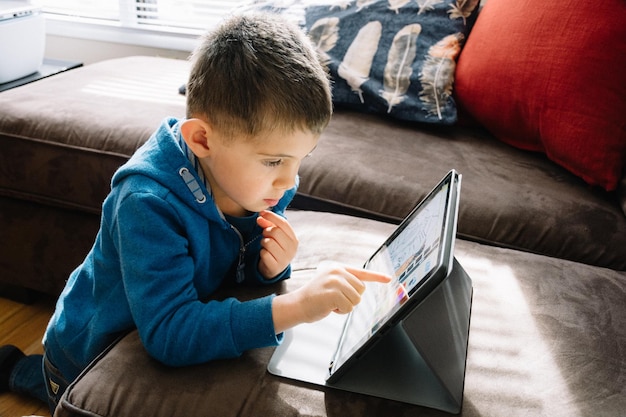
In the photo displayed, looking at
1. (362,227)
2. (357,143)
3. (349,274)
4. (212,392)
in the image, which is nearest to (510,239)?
(362,227)

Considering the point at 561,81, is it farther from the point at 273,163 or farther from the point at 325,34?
the point at 273,163

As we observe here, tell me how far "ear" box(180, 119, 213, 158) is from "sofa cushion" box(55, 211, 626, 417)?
0.27 meters

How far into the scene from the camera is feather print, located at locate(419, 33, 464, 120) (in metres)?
1.60

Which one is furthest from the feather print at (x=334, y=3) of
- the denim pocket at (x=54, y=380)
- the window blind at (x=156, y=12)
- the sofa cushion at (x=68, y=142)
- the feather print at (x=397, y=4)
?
the denim pocket at (x=54, y=380)

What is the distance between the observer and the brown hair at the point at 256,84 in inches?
30.1

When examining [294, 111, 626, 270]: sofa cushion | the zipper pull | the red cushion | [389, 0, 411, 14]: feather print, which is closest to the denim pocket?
the zipper pull

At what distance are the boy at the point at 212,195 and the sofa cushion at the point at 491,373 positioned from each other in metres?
0.04

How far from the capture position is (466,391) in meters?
0.78

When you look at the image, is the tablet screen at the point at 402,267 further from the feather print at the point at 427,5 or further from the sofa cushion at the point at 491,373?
the feather print at the point at 427,5

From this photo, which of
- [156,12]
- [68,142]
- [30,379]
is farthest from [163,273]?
[156,12]

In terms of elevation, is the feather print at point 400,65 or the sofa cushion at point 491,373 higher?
the feather print at point 400,65

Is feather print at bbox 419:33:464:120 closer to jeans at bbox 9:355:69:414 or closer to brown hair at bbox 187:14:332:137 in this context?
brown hair at bbox 187:14:332:137

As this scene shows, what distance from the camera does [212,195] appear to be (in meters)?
0.88

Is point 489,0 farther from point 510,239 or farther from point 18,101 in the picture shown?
point 18,101
